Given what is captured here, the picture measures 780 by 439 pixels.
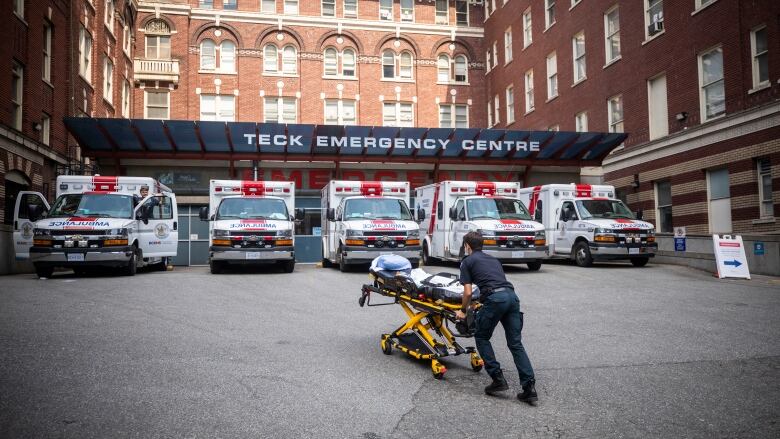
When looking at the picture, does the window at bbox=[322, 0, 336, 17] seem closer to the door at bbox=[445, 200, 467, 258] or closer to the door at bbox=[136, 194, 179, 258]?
the door at bbox=[136, 194, 179, 258]

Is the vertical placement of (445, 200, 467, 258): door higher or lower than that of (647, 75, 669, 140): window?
lower

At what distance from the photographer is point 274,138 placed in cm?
2250

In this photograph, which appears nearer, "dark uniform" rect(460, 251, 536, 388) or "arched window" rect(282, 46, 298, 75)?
"dark uniform" rect(460, 251, 536, 388)

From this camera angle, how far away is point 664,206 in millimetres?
22594

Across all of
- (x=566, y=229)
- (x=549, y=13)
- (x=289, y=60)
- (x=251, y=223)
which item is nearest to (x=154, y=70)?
(x=289, y=60)

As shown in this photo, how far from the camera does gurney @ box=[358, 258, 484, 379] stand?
19.7 ft

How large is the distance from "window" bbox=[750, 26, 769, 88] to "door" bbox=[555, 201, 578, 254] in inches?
258

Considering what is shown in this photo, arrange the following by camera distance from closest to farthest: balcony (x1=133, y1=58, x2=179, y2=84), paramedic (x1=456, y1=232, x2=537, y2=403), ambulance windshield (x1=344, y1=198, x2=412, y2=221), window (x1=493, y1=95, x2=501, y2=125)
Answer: paramedic (x1=456, y1=232, x2=537, y2=403), ambulance windshield (x1=344, y1=198, x2=412, y2=221), balcony (x1=133, y1=58, x2=179, y2=84), window (x1=493, y1=95, x2=501, y2=125)

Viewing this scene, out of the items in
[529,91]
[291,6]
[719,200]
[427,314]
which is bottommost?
[427,314]

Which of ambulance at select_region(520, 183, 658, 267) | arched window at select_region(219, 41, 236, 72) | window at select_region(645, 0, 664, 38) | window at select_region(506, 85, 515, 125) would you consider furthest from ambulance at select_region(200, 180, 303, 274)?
window at select_region(506, 85, 515, 125)

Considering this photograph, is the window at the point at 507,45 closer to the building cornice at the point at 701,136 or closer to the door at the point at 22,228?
the building cornice at the point at 701,136

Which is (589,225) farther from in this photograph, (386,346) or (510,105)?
(510,105)

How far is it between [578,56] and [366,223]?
17275mm

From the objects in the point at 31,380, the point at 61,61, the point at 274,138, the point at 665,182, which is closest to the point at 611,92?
the point at 665,182
